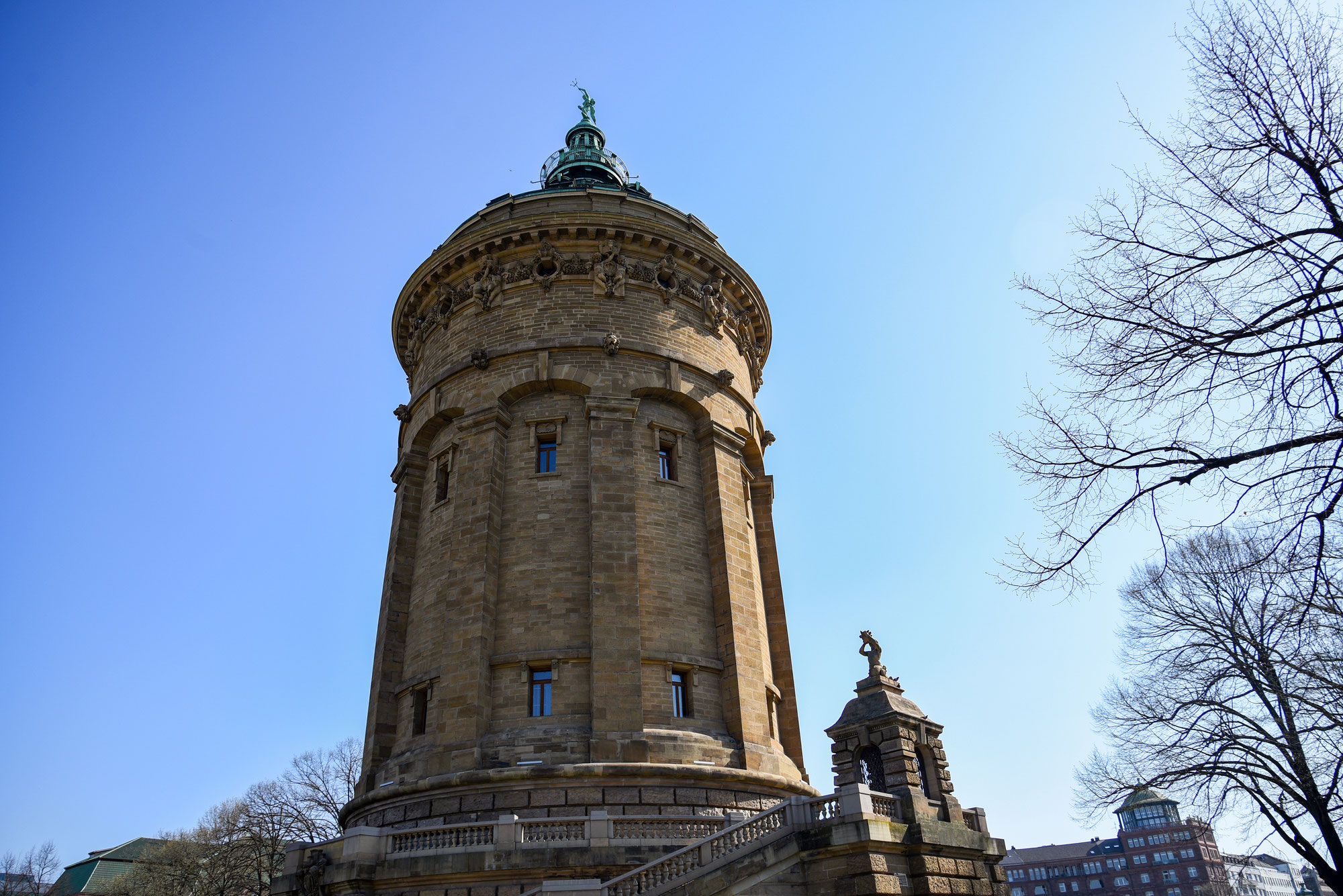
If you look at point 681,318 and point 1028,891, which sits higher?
point 681,318

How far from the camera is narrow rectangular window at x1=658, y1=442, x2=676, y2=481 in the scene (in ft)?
83.5

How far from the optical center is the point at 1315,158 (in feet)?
27.8

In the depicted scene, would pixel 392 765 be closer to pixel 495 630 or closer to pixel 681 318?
pixel 495 630

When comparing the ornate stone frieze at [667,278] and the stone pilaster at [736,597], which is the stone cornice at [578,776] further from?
the ornate stone frieze at [667,278]

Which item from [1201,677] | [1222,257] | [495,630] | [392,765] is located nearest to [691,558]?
[495,630]

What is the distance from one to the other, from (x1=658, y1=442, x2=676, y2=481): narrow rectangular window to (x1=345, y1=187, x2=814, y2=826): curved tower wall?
0.90ft

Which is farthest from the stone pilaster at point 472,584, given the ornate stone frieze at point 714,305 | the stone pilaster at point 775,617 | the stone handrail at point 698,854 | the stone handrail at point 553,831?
the stone pilaster at point 775,617

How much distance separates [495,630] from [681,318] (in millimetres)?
11668

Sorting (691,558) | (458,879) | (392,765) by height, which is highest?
(691,558)

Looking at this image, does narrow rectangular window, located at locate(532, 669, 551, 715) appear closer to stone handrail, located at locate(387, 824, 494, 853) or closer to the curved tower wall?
the curved tower wall

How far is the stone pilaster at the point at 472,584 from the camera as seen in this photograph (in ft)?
68.3

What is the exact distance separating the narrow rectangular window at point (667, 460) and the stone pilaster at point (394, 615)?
26.9 feet

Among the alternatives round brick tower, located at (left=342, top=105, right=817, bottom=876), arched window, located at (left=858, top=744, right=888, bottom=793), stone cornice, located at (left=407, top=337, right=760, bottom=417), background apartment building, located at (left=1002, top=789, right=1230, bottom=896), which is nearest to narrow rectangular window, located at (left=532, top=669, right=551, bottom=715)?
round brick tower, located at (left=342, top=105, right=817, bottom=876)

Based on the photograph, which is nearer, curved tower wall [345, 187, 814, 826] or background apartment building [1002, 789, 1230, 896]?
curved tower wall [345, 187, 814, 826]
